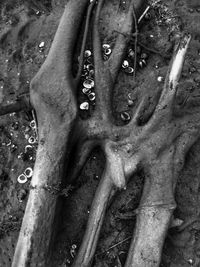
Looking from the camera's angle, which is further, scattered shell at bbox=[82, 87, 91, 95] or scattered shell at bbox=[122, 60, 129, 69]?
scattered shell at bbox=[122, 60, 129, 69]

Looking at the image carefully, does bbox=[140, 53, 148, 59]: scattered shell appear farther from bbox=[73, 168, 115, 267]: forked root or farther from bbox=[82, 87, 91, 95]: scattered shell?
bbox=[73, 168, 115, 267]: forked root

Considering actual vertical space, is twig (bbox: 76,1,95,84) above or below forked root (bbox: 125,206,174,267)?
above

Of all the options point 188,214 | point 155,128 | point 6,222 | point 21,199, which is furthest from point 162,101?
point 6,222

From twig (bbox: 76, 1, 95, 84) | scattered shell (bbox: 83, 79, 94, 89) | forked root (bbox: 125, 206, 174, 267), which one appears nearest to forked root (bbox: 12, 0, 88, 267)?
twig (bbox: 76, 1, 95, 84)

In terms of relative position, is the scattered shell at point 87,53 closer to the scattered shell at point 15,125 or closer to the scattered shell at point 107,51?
the scattered shell at point 107,51

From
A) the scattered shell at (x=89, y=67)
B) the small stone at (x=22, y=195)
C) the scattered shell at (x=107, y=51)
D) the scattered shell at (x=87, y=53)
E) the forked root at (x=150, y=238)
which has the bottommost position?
the forked root at (x=150, y=238)

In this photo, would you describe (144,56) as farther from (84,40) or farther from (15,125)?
(15,125)

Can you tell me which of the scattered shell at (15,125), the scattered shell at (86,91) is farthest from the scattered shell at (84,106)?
the scattered shell at (15,125)

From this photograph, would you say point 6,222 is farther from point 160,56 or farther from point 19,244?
point 160,56
